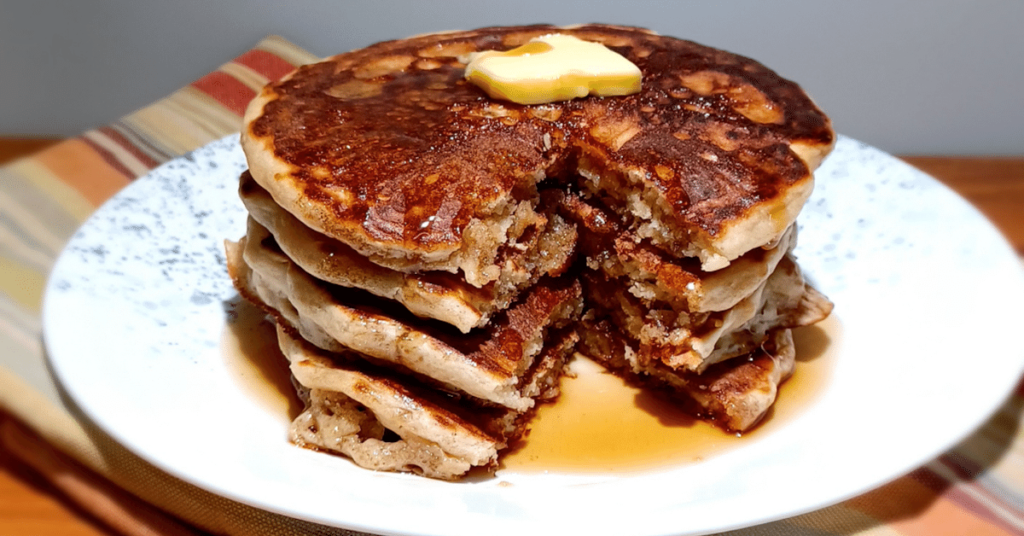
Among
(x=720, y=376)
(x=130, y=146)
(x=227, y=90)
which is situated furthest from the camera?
(x=227, y=90)

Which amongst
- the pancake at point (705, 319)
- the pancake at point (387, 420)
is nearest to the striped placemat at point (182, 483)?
the pancake at point (387, 420)

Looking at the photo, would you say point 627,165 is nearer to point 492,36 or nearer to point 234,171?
point 492,36

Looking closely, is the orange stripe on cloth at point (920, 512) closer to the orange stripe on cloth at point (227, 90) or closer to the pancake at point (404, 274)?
the pancake at point (404, 274)

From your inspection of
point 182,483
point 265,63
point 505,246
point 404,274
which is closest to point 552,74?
point 505,246

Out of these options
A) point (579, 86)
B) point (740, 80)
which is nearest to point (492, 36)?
point (579, 86)

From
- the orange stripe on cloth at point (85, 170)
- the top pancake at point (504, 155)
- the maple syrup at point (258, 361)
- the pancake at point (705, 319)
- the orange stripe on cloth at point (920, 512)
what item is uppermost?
the top pancake at point (504, 155)

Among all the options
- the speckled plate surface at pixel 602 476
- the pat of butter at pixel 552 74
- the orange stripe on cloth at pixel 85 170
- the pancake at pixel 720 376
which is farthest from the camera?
the orange stripe on cloth at pixel 85 170

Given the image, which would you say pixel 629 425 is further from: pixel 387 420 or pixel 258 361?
pixel 258 361
